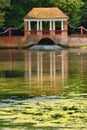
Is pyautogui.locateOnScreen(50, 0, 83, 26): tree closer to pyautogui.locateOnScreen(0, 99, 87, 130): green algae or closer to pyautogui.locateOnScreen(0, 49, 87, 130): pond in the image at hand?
pyautogui.locateOnScreen(0, 49, 87, 130): pond

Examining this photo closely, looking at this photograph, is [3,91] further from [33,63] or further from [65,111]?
[33,63]

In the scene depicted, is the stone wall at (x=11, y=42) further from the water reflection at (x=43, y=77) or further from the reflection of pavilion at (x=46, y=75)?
the reflection of pavilion at (x=46, y=75)

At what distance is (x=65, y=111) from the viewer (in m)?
19.5

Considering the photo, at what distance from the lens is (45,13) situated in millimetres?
70000

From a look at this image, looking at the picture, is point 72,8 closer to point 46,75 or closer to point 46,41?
point 46,41

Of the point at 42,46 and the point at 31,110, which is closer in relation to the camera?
the point at 31,110

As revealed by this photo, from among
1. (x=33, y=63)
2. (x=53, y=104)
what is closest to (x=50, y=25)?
(x=33, y=63)

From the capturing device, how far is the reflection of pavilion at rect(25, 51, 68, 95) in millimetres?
27047

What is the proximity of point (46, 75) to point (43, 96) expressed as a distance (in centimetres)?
956

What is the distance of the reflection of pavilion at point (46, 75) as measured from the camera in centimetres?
2705

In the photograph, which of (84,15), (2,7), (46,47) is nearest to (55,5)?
(84,15)

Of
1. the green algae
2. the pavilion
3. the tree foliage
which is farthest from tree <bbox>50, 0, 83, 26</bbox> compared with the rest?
the green algae

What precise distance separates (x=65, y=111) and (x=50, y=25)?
50.9 meters

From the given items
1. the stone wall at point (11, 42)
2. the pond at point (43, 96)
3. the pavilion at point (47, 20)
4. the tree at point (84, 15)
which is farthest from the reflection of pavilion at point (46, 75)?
the tree at point (84, 15)
